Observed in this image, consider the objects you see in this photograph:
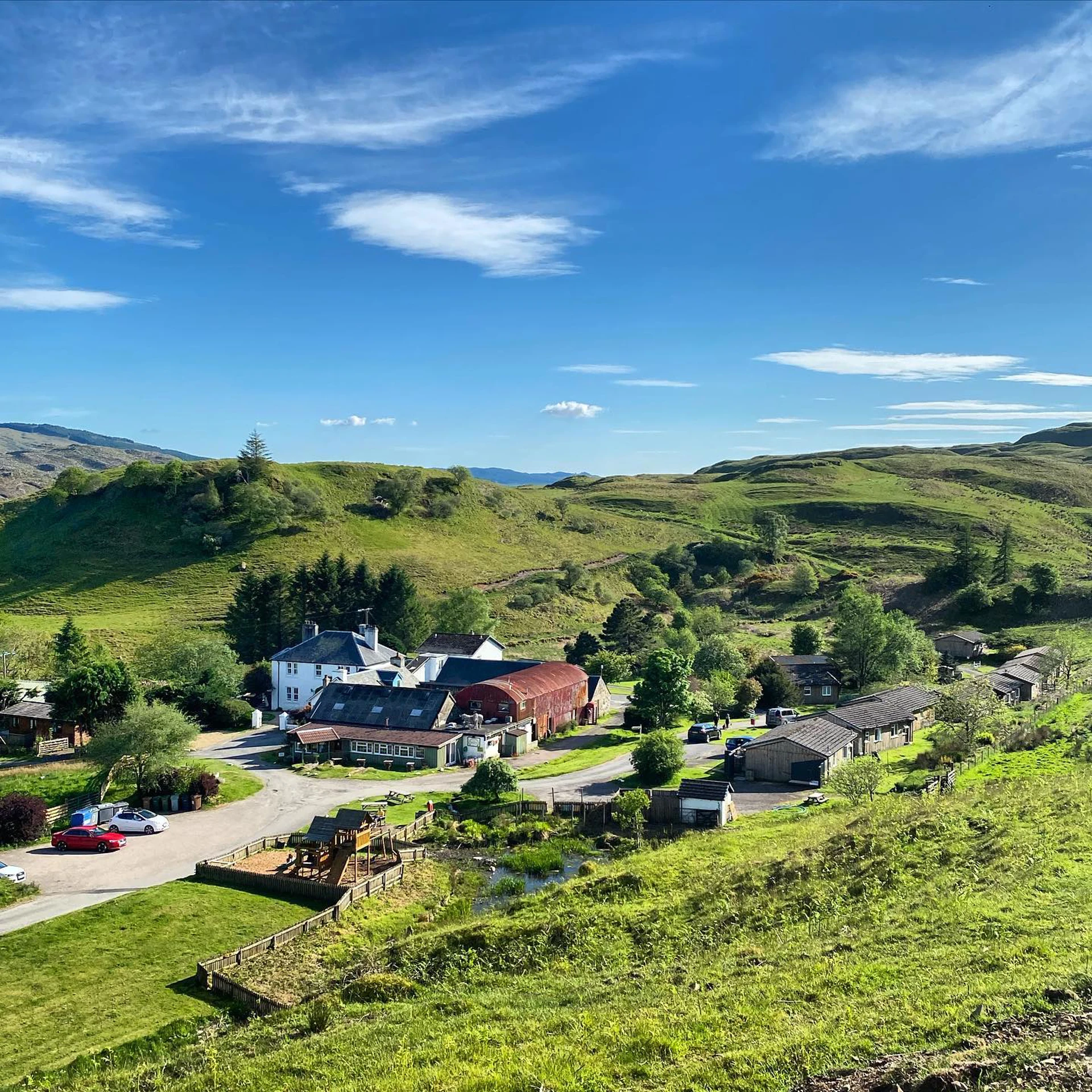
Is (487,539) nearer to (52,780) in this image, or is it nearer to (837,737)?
(837,737)

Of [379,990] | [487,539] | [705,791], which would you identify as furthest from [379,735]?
[487,539]

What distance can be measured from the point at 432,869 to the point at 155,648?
55.9 m

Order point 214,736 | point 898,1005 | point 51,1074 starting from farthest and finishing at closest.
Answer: point 214,736 → point 51,1074 → point 898,1005

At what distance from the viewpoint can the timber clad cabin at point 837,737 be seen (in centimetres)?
5019

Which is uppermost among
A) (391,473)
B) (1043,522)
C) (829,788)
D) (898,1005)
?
(391,473)

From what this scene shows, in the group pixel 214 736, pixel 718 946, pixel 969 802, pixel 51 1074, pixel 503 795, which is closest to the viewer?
pixel 51 1074

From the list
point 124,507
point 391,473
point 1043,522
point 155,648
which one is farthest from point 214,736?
point 1043,522

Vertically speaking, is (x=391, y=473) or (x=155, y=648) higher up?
(x=391, y=473)

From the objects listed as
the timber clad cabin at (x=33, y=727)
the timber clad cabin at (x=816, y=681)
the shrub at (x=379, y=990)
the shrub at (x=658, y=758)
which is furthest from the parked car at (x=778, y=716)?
the timber clad cabin at (x=33, y=727)

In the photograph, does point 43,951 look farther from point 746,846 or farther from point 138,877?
point 746,846

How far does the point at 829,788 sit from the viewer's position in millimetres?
47531

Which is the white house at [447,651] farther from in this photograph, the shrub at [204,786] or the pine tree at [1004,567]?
the pine tree at [1004,567]

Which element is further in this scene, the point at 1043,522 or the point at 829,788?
the point at 1043,522

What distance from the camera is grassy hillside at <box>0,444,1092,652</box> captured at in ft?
364
